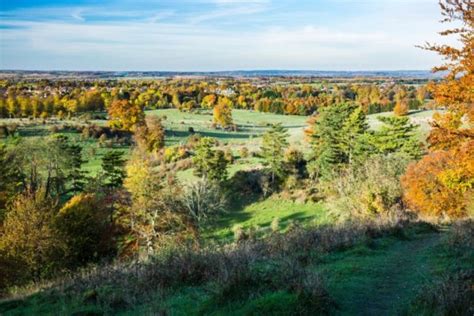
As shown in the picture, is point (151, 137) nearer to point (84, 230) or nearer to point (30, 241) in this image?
point (84, 230)

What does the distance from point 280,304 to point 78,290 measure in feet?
21.1

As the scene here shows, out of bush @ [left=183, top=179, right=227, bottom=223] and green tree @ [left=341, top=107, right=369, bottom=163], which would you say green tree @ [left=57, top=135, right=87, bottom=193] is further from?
green tree @ [left=341, top=107, right=369, bottom=163]

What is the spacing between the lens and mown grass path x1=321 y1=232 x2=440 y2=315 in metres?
7.98

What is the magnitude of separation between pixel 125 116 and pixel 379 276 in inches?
3247

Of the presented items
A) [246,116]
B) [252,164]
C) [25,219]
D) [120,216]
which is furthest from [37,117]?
[25,219]

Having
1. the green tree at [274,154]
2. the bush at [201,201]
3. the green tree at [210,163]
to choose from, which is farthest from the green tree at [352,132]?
the bush at [201,201]

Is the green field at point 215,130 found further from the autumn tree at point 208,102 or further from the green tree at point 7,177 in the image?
the green tree at point 7,177

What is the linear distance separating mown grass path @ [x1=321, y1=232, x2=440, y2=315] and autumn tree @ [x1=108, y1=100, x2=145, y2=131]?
7775cm

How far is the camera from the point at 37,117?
105250mm

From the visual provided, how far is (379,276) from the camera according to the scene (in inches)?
393

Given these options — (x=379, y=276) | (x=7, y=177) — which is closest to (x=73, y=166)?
(x=7, y=177)

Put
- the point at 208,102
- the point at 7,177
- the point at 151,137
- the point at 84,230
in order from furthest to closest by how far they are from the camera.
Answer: the point at 208,102, the point at 151,137, the point at 7,177, the point at 84,230

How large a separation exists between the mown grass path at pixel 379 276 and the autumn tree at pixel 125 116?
255 ft

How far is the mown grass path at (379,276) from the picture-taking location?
798cm
